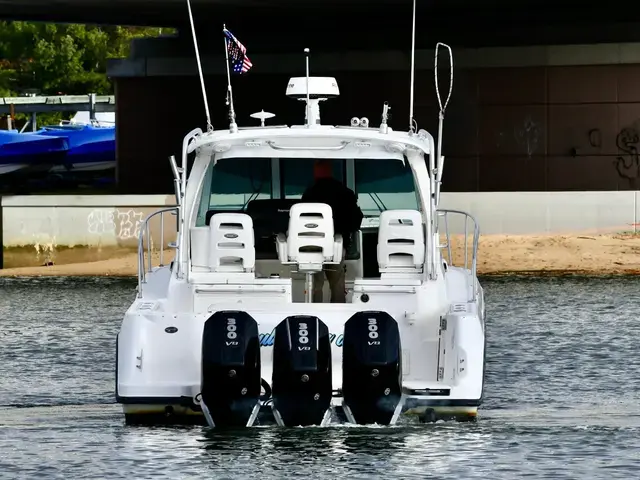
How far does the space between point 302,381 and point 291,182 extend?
14.0 ft

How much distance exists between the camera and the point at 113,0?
128 ft

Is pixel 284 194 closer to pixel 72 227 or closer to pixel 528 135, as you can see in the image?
pixel 72 227

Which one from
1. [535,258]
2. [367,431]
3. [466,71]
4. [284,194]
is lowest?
[367,431]

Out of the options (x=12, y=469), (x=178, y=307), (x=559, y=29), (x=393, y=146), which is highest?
(x=559, y=29)

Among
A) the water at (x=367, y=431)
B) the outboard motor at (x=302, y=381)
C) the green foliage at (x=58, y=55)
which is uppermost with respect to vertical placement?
the green foliage at (x=58, y=55)

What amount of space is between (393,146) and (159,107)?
30558mm

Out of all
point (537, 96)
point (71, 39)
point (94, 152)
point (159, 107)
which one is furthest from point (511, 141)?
point (71, 39)

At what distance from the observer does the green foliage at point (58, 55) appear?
8919cm

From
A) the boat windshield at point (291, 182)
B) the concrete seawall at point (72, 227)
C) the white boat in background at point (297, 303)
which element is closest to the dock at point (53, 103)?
the concrete seawall at point (72, 227)

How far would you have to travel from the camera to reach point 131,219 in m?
36.3

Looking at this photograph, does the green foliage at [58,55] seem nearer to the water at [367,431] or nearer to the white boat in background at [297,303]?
the water at [367,431]

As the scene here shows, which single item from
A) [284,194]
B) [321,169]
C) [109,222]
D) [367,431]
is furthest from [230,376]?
[109,222]

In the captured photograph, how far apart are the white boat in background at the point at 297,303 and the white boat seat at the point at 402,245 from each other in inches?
0.5

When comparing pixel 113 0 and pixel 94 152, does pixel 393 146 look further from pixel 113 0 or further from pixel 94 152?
pixel 94 152
